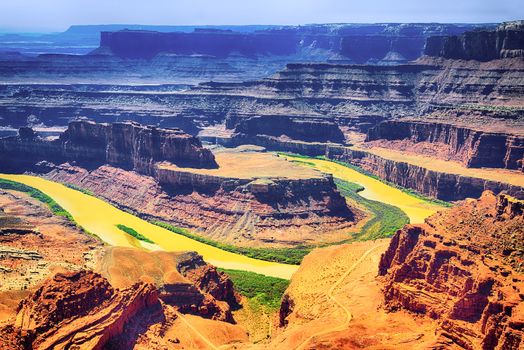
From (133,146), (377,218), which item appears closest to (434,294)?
(377,218)

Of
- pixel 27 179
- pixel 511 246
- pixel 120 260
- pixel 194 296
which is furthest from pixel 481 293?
pixel 27 179

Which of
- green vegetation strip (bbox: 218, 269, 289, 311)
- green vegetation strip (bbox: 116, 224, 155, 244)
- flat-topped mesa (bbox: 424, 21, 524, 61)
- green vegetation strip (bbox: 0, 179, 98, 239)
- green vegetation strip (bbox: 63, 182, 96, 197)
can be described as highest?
flat-topped mesa (bbox: 424, 21, 524, 61)

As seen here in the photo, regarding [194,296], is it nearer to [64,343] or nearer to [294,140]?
[64,343]

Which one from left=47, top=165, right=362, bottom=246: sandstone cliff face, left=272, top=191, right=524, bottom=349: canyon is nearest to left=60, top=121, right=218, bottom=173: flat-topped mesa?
left=47, top=165, right=362, bottom=246: sandstone cliff face

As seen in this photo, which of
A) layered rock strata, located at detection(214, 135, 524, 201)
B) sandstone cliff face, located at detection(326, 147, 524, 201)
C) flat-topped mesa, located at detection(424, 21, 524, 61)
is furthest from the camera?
flat-topped mesa, located at detection(424, 21, 524, 61)

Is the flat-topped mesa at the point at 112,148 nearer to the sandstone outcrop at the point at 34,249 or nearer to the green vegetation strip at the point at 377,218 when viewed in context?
the green vegetation strip at the point at 377,218

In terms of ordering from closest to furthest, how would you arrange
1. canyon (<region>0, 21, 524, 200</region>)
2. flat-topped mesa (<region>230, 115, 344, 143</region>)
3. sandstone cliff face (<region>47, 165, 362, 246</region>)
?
sandstone cliff face (<region>47, 165, 362, 246</region>), canyon (<region>0, 21, 524, 200</region>), flat-topped mesa (<region>230, 115, 344, 143</region>)

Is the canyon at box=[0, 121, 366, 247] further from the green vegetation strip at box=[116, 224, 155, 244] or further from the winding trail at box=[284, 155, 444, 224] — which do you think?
the winding trail at box=[284, 155, 444, 224]
